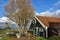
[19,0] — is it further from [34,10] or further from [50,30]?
[50,30]

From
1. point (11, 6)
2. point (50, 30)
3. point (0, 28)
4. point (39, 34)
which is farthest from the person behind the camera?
point (0, 28)

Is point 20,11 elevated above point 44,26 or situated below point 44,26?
above

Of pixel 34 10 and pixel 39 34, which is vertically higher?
pixel 34 10

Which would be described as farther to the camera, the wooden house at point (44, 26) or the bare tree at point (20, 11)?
the bare tree at point (20, 11)

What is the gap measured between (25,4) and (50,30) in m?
13.8

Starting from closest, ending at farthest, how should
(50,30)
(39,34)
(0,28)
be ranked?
(50,30), (39,34), (0,28)

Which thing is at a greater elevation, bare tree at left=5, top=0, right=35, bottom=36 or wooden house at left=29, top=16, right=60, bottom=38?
bare tree at left=5, top=0, right=35, bottom=36

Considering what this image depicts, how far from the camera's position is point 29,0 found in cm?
5603

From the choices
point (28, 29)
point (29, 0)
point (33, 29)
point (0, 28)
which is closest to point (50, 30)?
point (33, 29)

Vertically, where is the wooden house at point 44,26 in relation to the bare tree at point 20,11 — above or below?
below

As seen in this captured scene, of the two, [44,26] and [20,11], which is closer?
[44,26]

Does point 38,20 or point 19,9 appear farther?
point 19,9

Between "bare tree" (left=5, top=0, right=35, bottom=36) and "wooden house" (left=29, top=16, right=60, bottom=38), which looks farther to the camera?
"bare tree" (left=5, top=0, right=35, bottom=36)

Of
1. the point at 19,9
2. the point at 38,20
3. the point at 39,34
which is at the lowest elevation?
the point at 39,34
